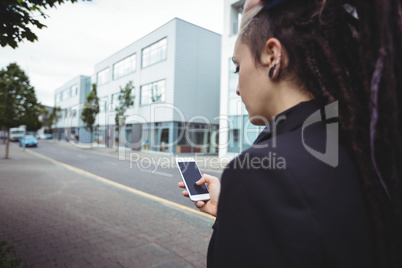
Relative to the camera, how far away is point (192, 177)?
78.7 inches

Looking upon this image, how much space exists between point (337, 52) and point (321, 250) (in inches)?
24.4

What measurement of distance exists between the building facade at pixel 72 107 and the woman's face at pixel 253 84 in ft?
146

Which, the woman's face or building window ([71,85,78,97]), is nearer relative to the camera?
the woman's face

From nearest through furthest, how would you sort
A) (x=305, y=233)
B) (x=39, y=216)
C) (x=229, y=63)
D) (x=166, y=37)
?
1. (x=305, y=233)
2. (x=39, y=216)
3. (x=229, y=63)
4. (x=166, y=37)

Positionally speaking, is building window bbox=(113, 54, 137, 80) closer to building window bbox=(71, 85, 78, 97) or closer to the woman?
building window bbox=(71, 85, 78, 97)

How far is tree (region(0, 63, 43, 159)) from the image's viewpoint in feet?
51.3

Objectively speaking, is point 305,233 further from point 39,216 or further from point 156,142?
point 156,142

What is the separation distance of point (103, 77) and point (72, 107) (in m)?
17.4

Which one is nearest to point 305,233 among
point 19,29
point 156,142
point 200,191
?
point 200,191

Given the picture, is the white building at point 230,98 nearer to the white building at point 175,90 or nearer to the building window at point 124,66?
the white building at point 175,90

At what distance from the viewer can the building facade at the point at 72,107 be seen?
151 feet

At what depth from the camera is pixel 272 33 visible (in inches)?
35.7

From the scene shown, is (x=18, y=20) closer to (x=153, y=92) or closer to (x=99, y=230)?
(x=99, y=230)

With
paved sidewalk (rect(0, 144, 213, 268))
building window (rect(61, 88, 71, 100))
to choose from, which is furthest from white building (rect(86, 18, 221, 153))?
building window (rect(61, 88, 71, 100))
